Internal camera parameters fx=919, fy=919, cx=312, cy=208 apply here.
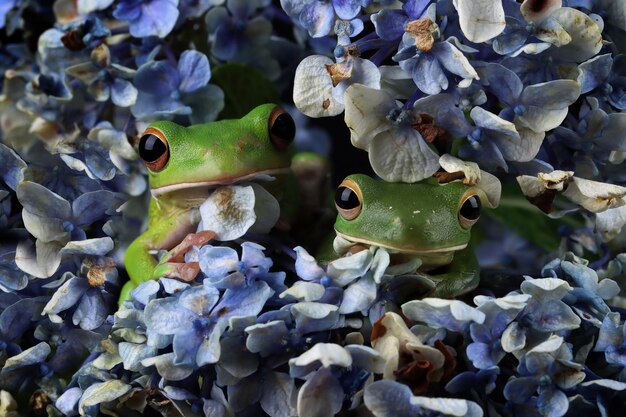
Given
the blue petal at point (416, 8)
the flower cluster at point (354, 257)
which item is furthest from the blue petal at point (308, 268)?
the blue petal at point (416, 8)

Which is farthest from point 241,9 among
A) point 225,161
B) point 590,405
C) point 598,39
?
point 590,405

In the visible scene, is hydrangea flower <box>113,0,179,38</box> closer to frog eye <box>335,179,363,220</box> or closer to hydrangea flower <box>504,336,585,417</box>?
frog eye <box>335,179,363,220</box>

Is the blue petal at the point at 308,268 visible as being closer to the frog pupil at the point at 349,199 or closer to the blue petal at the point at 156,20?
the frog pupil at the point at 349,199

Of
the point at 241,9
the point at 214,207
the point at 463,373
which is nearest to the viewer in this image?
the point at 463,373

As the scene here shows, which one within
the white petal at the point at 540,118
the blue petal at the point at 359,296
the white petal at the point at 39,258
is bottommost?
the white petal at the point at 39,258

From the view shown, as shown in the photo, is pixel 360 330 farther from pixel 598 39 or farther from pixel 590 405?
pixel 598 39

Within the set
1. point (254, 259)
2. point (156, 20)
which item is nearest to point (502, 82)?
point (254, 259)
